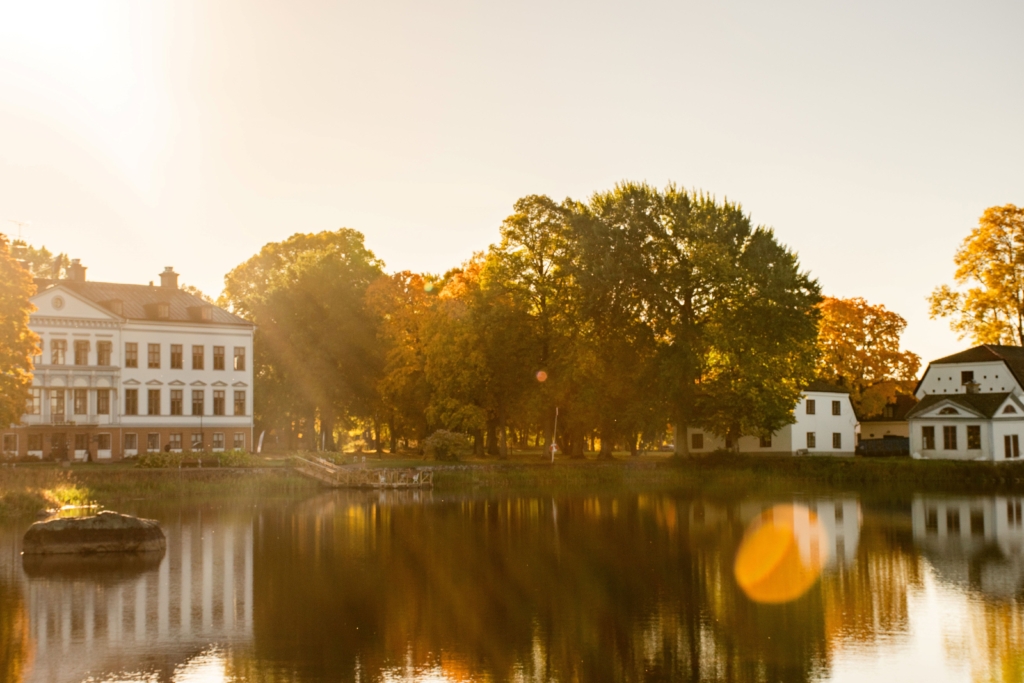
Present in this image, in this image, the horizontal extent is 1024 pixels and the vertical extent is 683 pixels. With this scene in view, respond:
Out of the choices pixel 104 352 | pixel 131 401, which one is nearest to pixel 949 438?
pixel 131 401

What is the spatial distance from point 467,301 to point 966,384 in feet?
116

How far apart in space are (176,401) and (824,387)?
45.3 meters

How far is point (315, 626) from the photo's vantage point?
20188 mm

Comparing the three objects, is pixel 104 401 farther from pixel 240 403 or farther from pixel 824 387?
pixel 824 387

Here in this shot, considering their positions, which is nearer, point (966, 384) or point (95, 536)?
point (95, 536)

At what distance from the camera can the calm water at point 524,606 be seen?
17250 mm

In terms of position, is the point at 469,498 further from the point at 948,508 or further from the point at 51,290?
the point at 51,290

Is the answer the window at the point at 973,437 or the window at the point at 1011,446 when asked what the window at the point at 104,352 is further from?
the window at the point at 1011,446

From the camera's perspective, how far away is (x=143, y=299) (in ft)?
231

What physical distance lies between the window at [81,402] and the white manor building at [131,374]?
6 cm

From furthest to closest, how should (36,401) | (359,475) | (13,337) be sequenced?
(36,401) → (359,475) → (13,337)

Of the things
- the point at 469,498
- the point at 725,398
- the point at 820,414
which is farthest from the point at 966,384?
the point at 469,498

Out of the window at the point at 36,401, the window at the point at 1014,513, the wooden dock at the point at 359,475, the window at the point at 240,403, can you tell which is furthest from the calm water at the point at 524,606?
the window at the point at 240,403

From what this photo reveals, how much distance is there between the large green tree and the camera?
238 feet
